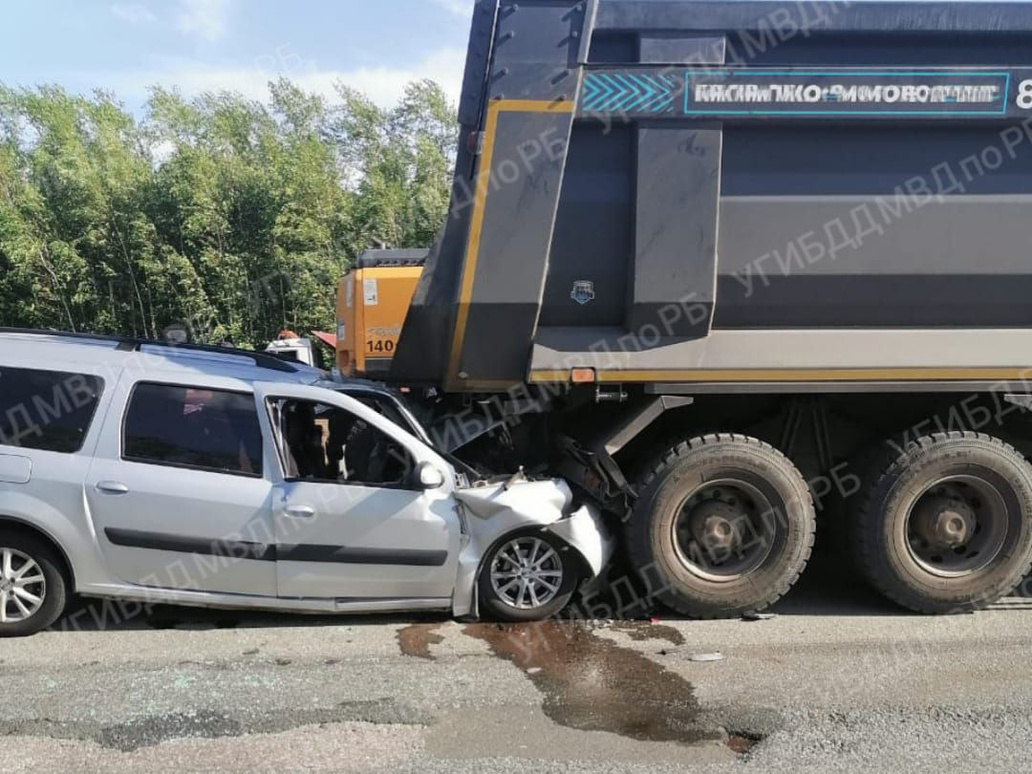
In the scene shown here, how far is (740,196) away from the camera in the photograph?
14.8ft

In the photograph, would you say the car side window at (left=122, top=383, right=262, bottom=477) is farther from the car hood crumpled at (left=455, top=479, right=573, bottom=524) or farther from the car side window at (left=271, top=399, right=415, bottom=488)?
the car hood crumpled at (left=455, top=479, right=573, bottom=524)

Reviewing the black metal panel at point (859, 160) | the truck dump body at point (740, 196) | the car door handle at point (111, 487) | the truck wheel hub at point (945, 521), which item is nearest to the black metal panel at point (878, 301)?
the truck dump body at point (740, 196)

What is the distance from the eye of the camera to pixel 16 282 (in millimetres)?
17484

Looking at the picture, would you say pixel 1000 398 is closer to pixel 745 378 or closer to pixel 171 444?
pixel 745 378

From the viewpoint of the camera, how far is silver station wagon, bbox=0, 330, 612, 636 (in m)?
4.12

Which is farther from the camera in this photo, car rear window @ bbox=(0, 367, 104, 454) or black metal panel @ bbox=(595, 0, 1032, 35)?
black metal panel @ bbox=(595, 0, 1032, 35)

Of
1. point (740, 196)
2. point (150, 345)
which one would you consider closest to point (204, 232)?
point (150, 345)

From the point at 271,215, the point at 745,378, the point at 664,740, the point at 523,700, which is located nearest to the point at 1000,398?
the point at 745,378

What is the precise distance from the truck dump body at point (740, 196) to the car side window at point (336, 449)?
67cm

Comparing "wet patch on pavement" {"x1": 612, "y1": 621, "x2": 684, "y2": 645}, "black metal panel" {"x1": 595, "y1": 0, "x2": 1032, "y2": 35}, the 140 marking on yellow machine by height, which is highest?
"black metal panel" {"x1": 595, "y1": 0, "x2": 1032, "y2": 35}

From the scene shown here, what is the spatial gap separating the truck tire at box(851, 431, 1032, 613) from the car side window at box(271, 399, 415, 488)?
2.88 metres

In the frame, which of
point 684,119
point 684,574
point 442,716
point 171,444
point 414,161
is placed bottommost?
point 442,716

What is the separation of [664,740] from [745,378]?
214cm

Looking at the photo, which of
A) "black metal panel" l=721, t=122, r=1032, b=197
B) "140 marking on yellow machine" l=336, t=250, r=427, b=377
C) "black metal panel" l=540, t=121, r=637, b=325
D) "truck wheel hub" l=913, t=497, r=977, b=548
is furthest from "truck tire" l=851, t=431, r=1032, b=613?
"140 marking on yellow machine" l=336, t=250, r=427, b=377
